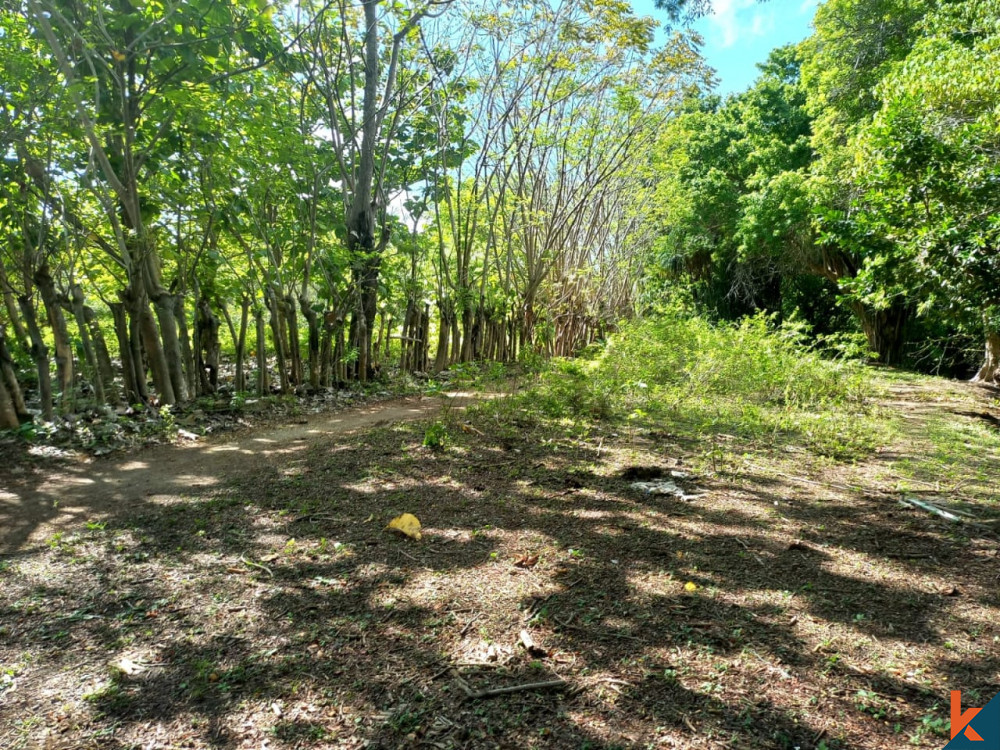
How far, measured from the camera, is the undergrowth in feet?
16.6

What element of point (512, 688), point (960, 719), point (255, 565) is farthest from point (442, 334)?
point (960, 719)

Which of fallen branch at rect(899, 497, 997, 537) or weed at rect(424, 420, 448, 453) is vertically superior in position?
weed at rect(424, 420, 448, 453)

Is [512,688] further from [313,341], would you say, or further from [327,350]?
[327,350]

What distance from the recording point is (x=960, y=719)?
5.40ft

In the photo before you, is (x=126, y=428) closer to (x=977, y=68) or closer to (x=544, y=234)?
(x=544, y=234)

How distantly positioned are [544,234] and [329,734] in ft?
36.3

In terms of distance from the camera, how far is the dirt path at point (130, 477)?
137 inches

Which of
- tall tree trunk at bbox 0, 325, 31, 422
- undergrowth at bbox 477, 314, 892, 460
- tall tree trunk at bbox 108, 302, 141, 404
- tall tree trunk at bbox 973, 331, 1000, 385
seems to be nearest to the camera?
undergrowth at bbox 477, 314, 892, 460

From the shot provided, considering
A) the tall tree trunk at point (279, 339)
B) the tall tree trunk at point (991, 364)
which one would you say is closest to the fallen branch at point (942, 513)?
the tall tree trunk at point (279, 339)

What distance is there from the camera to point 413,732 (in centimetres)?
166

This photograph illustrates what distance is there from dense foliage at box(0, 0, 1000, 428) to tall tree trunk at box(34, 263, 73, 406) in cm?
3

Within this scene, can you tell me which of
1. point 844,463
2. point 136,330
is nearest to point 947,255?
point 844,463

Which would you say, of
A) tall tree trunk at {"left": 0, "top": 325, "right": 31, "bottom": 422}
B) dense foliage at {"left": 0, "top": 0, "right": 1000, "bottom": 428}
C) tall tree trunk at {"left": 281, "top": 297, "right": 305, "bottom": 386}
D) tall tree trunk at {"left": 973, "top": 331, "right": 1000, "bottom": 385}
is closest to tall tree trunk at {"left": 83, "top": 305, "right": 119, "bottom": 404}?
dense foliage at {"left": 0, "top": 0, "right": 1000, "bottom": 428}

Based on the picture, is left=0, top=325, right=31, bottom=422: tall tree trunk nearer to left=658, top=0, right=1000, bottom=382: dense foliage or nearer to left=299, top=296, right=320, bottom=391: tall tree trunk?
left=299, top=296, right=320, bottom=391: tall tree trunk
